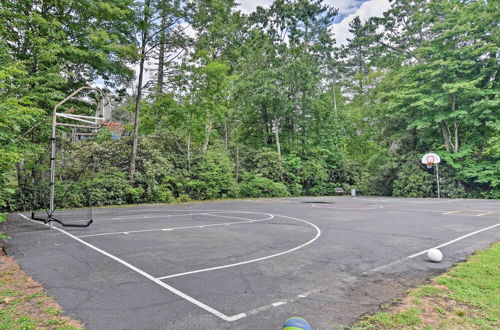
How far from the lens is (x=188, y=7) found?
16.3 metres

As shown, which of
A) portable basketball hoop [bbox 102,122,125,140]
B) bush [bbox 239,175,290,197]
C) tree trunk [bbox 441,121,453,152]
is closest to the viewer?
portable basketball hoop [bbox 102,122,125,140]

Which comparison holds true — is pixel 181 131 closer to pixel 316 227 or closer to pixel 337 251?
pixel 316 227

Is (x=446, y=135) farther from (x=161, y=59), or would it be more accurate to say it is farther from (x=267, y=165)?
(x=161, y=59)

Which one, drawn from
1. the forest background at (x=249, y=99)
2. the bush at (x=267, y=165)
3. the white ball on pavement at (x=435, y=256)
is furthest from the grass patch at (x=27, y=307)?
the bush at (x=267, y=165)

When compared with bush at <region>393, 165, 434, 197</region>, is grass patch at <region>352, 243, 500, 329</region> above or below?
below

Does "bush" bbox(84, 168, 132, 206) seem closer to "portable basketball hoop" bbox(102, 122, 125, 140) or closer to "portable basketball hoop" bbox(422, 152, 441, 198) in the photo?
"portable basketball hoop" bbox(102, 122, 125, 140)

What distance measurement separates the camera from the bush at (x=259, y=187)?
20.4 meters

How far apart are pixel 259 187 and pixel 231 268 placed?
16.3m

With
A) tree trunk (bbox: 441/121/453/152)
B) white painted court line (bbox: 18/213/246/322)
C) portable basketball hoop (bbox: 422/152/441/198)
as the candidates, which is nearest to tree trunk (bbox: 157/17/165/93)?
white painted court line (bbox: 18/213/246/322)

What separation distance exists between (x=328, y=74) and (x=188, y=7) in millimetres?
19011

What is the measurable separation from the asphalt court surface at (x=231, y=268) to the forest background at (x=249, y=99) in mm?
2467

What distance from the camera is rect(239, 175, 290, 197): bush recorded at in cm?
2036

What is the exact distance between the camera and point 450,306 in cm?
305

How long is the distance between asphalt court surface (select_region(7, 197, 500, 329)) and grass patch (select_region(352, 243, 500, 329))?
9.0 inches
